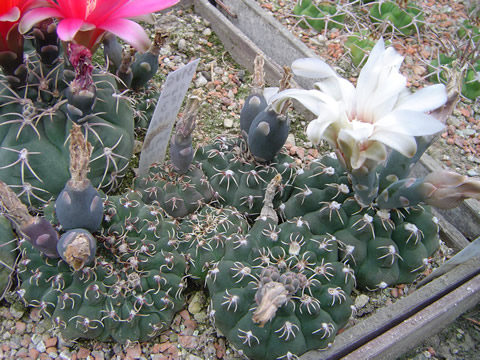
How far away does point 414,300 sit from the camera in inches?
53.6

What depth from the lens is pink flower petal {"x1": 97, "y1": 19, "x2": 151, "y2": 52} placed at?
113cm

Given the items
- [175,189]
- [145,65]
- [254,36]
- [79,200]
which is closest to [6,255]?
[79,200]

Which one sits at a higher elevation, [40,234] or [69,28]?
[69,28]

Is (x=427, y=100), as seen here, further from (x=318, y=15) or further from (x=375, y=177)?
(x=318, y=15)

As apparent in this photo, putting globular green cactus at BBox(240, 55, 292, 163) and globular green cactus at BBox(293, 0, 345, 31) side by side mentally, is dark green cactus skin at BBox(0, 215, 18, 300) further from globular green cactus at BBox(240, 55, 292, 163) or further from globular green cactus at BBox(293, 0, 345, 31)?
globular green cactus at BBox(293, 0, 345, 31)

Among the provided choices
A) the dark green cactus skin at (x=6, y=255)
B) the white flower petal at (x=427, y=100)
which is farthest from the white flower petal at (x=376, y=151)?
the dark green cactus skin at (x=6, y=255)

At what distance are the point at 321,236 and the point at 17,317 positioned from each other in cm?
83

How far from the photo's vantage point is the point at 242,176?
1424 mm

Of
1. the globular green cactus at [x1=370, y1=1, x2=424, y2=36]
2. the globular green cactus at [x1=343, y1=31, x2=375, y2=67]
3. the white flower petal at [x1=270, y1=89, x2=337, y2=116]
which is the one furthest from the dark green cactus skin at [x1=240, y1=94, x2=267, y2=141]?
the globular green cactus at [x1=370, y1=1, x2=424, y2=36]

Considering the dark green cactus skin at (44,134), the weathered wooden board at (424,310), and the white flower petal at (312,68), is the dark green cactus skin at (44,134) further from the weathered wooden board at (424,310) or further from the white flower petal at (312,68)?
the weathered wooden board at (424,310)

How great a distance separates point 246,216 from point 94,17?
0.69 m

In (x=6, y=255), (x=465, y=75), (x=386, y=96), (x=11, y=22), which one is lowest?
(x=6, y=255)

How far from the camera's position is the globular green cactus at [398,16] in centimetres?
237

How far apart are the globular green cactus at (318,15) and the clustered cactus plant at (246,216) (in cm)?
111
